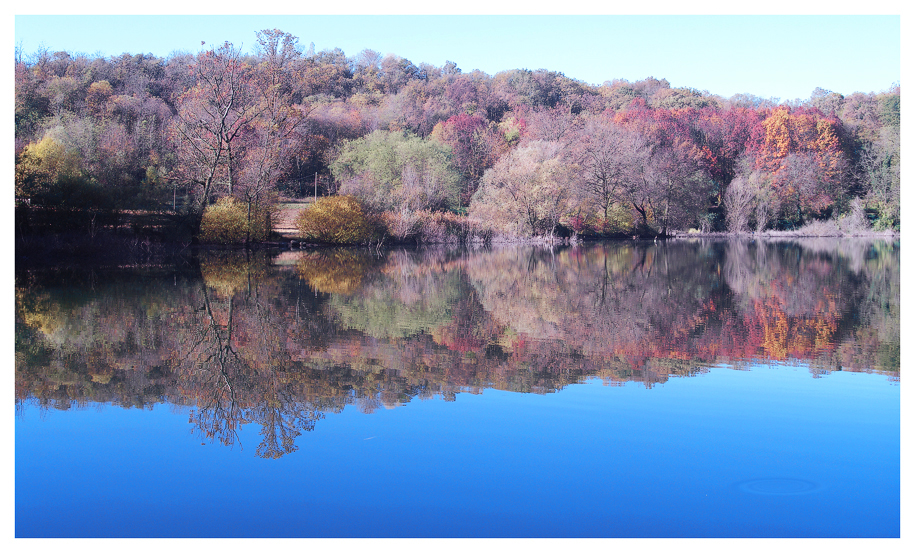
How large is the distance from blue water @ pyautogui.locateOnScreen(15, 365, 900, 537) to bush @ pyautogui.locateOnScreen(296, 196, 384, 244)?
95.8 ft

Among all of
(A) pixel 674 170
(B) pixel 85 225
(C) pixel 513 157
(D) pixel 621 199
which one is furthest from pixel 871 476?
(A) pixel 674 170

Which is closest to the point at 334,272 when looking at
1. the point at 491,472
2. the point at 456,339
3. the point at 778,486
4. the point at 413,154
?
the point at 456,339

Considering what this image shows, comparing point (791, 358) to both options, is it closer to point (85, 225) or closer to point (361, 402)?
point (361, 402)

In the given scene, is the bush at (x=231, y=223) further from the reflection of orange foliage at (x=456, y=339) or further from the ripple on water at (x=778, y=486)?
the ripple on water at (x=778, y=486)

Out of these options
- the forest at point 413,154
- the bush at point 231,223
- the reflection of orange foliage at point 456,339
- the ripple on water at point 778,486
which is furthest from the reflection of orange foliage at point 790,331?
the bush at point 231,223

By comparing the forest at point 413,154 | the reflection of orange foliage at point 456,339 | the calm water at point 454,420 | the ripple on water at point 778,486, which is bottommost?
the ripple on water at point 778,486

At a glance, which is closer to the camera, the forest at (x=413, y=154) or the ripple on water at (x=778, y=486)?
the ripple on water at (x=778, y=486)

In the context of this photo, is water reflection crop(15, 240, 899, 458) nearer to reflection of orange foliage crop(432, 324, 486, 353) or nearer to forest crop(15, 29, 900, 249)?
reflection of orange foliage crop(432, 324, 486, 353)

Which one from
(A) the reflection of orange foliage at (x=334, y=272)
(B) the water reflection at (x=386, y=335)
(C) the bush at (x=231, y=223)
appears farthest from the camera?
(C) the bush at (x=231, y=223)

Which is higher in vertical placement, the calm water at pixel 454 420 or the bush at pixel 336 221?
the bush at pixel 336 221

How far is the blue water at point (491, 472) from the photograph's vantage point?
4.07m

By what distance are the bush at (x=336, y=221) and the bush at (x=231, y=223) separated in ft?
9.24

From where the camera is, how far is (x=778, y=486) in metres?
4.55

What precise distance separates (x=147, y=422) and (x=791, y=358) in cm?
738
